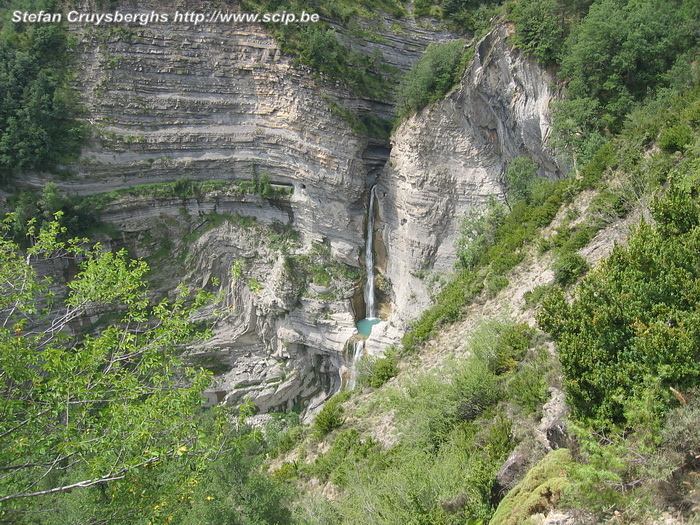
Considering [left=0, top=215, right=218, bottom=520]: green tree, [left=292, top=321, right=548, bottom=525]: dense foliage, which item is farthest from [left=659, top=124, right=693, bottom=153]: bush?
[left=0, top=215, right=218, bottom=520]: green tree

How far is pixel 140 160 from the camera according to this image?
90.5 ft

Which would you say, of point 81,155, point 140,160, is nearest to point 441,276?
point 140,160

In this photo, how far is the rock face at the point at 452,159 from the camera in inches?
791

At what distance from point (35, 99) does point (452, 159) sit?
22105 mm

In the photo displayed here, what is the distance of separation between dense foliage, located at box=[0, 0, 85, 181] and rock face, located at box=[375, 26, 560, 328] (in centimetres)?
1804

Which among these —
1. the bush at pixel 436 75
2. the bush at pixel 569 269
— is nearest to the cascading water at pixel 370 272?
the bush at pixel 436 75

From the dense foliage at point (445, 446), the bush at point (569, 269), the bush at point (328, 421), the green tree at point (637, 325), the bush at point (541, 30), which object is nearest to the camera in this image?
the green tree at point (637, 325)

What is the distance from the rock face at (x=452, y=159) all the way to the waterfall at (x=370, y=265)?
48 centimetres

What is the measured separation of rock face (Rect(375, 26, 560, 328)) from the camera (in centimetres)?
2009

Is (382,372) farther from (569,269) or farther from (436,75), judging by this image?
(436,75)

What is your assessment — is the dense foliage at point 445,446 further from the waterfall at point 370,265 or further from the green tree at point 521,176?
the waterfall at point 370,265

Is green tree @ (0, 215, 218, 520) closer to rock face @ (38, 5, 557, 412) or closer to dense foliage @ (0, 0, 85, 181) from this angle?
rock face @ (38, 5, 557, 412)

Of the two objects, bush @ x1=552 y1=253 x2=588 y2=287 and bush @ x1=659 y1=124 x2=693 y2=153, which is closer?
bush @ x1=552 y1=253 x2=588 y2=287

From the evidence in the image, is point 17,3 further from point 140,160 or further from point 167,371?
point 167,371
